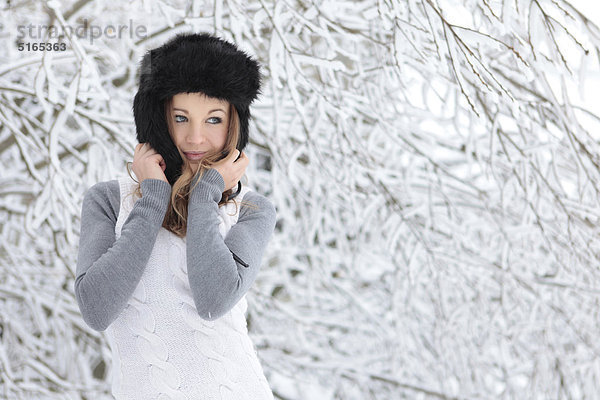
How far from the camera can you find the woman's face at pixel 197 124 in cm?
147

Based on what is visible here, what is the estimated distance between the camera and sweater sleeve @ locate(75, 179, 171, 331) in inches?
50.3

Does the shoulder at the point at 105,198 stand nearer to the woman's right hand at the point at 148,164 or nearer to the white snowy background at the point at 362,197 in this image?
the woman's right hand at the point at 148,164

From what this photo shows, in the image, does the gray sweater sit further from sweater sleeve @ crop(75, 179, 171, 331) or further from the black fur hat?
the black fur hat

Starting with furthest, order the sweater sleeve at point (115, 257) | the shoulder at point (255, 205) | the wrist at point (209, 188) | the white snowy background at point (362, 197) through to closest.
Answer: the white snowy background at point (362, 197)
the shoulder at point (255, 205)
the wrist at point (209, 188)
the sweater sleeve at point (115, 257)

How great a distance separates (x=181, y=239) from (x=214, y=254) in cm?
15

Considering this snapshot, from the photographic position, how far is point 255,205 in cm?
153

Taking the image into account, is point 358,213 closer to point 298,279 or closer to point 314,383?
point 314,383

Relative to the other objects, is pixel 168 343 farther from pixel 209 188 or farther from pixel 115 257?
pixel 209 188

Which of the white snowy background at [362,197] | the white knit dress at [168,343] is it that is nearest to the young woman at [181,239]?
the white knit dress at [168,343]

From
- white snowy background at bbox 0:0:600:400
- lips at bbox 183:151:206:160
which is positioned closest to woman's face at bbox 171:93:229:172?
lips at bbox 183:151:206:160

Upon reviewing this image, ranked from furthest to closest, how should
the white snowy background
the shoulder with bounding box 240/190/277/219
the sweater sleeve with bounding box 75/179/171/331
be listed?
the white snowy background
the shoulder with bounding box 240/190/277/219
the sweater sleeve with bounding box 75/179/171/331

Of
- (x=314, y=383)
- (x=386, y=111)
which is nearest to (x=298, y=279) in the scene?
(x=314, y=383)

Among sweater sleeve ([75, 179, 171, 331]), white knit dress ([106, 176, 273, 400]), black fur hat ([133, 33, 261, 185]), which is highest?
black fur hat ([133, 33, 261, 185])

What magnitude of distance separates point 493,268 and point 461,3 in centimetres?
119
